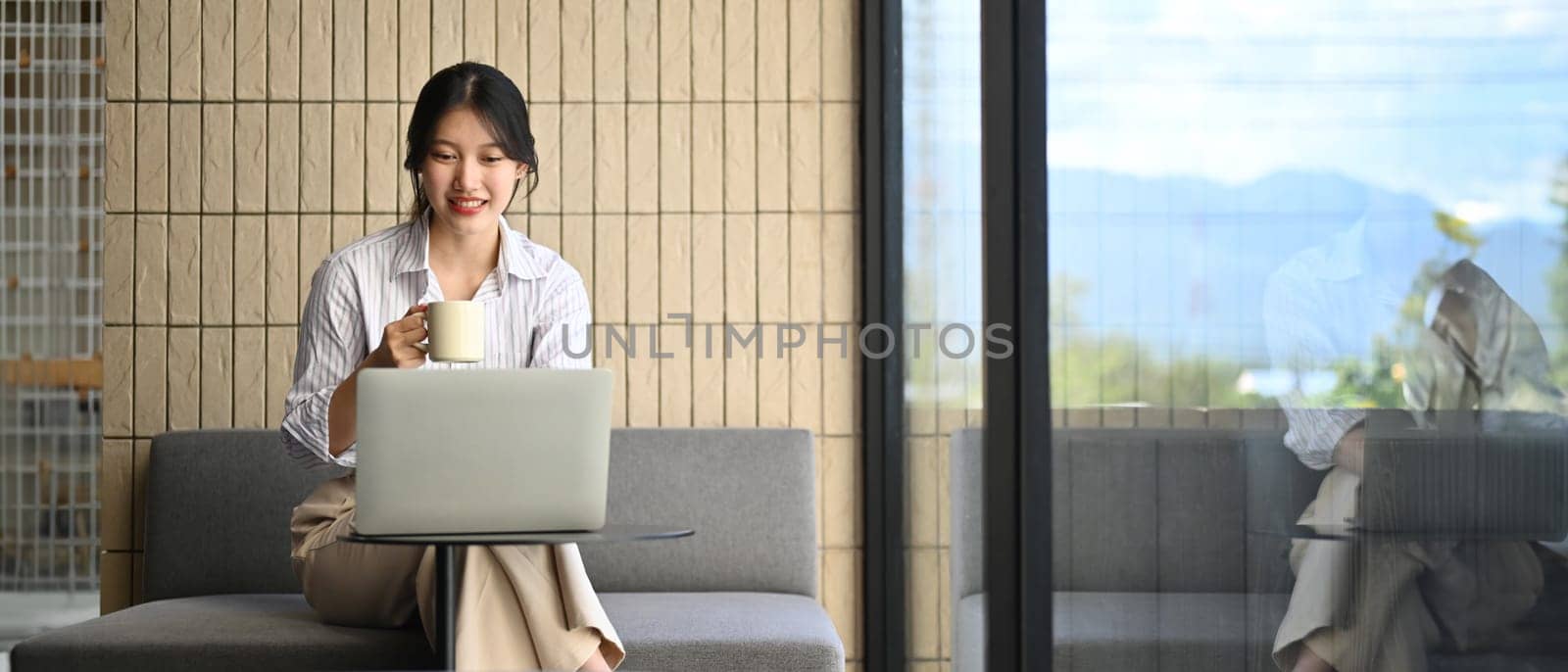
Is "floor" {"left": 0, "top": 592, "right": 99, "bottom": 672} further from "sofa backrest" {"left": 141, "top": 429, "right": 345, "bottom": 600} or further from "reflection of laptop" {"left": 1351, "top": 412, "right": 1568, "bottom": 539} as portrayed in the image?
"reflection of laptop" {"left": 1351, "top": 412, "right": 1568, "bottom": 539}

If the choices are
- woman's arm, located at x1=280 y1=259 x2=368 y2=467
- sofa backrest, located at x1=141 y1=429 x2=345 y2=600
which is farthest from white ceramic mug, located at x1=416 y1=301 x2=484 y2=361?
sofa backrest, located at x1=141 y1=429 x2=345 y2=600

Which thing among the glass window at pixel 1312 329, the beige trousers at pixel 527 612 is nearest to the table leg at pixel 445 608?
the beige trousers at pixel 527 612

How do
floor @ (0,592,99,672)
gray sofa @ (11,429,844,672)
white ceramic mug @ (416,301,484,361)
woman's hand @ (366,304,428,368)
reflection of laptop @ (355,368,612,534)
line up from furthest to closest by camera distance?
floor @ (0,592,99,672) → gray sofa @ (11,429,844,672) → woman's hand @ (366,304,428,368) → white ceramic mug @ (416,301,484,361) → reflection of laptop @ (355,368,612,534)

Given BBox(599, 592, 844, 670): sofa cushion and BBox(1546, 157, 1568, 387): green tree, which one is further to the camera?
BBox(599, 592, 844, 670): sofa cushion

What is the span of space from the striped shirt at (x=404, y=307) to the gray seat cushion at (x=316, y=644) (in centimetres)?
29

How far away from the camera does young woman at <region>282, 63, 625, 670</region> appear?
2.10 m

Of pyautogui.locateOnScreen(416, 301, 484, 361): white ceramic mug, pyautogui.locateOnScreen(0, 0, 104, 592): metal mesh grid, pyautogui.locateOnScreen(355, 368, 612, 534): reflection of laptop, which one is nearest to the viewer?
pyautogui.locateOnScreen(355, 368, 612, 534): reflection of laptop

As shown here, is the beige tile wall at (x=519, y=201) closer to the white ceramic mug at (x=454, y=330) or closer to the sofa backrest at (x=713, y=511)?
the sofa backrest at (x=713, y=511)

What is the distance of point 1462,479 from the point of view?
3.00ft

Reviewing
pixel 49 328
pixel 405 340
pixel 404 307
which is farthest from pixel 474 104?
pixel 49 328

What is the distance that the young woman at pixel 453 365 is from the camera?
2104 mm

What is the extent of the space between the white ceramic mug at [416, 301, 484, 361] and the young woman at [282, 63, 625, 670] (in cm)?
19

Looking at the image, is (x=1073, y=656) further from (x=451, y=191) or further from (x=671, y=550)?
(x=671, y=550)

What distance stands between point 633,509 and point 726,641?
2.24 feet
